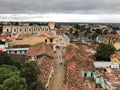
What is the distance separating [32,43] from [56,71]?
15.7 meters

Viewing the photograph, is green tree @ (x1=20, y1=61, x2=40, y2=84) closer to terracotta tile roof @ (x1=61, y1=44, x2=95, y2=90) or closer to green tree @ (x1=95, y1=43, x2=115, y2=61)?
terracotta tile roof @ (x1=61, y1=44, x2=95, y2=90)

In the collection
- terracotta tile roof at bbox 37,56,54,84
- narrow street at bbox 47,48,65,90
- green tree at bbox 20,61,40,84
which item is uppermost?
green tree at bbox 20,61,40,84

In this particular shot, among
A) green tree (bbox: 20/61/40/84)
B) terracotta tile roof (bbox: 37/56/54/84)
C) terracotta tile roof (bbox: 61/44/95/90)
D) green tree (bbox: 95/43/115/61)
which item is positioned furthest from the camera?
green tree (bbox: 95/43/115/61)

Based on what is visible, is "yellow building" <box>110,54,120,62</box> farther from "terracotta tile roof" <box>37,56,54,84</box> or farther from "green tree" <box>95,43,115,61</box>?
"terracotta tile roof" <box>37,56,54,84</box>

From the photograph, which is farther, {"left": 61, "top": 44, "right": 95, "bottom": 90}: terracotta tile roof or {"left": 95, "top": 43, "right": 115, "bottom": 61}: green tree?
{"left": 95, "top": 43, "right": 115, "bottom": 61}: green tree

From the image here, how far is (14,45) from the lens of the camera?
42875mm

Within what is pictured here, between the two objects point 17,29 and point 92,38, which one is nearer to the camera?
point 17,29

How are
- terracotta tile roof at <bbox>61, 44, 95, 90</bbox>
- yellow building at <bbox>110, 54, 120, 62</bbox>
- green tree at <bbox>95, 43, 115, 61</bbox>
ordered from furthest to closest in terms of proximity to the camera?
green tree at <bbox>95, 43, 115, 61</bbox>, yellow building at <bbox>110, 54, 120, 62</bbox>, terracotta tile roof at <bbox>61, 44, 95, 90</bbox>

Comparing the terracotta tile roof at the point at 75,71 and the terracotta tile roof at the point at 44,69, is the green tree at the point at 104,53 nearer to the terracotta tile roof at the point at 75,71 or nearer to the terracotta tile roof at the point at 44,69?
the terracotta tile roof at the point at 75,71

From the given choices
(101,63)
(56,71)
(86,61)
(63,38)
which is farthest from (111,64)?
(63,38)

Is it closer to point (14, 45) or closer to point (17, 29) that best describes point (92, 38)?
point (17, 29)

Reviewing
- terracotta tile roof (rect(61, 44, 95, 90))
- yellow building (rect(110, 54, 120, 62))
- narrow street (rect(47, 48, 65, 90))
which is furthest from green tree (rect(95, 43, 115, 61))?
narrow street (rect(47, 48, 65, 90))

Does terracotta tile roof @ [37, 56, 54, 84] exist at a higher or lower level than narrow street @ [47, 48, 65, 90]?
higher

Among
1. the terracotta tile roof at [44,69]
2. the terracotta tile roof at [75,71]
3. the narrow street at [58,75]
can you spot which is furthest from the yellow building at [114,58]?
the terracotta tile roof at [44,69]
